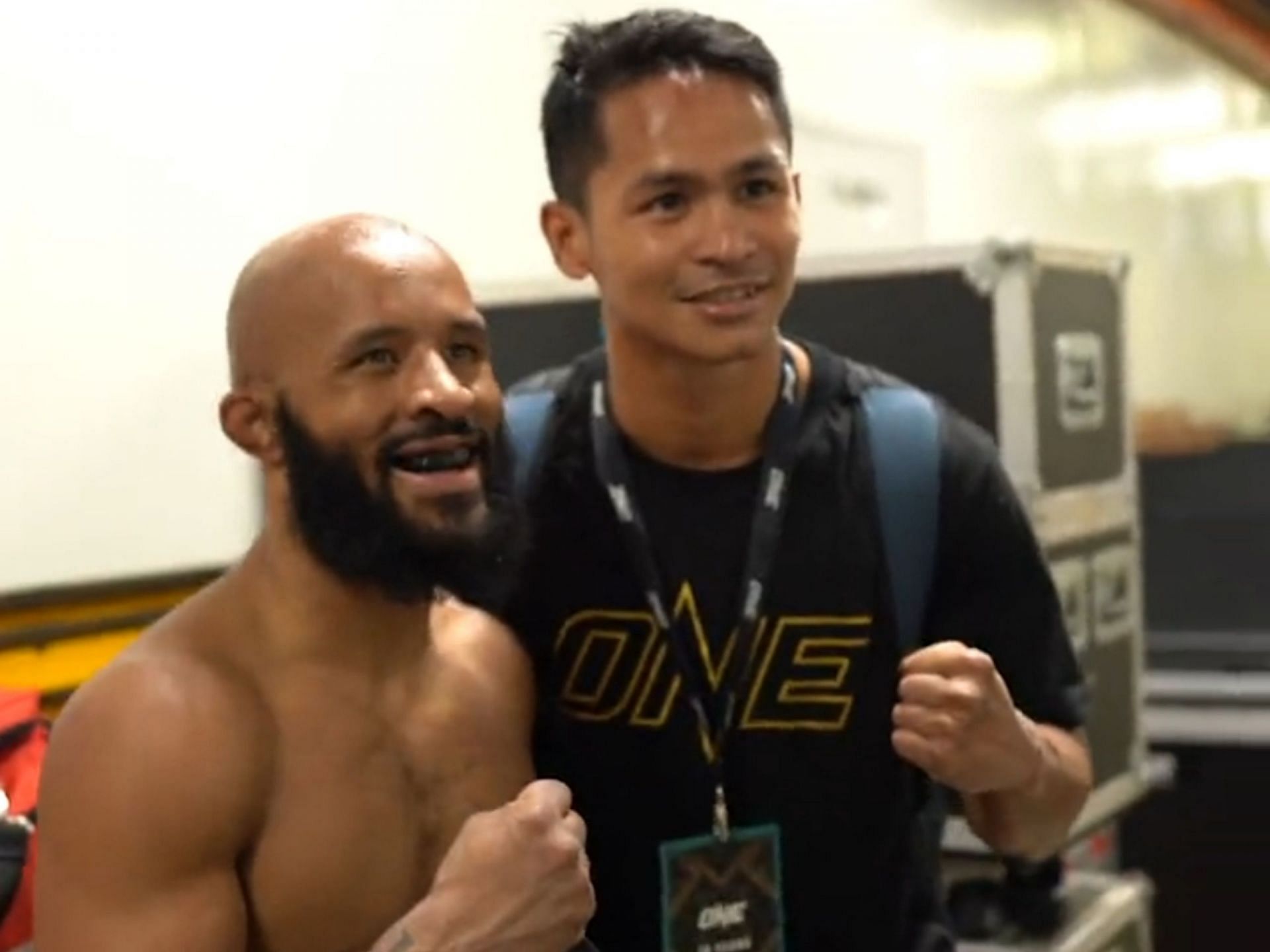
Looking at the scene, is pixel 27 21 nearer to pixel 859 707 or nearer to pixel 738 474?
pixel 738 474

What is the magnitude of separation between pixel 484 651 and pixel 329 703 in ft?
0.61

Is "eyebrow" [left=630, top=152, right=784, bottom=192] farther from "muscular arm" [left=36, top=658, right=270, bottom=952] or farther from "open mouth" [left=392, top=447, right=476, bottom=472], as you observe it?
"muscular arm" [left=36, top=658, right=270, bottom=952]

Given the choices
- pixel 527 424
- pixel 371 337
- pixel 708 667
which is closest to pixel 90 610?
pixel 527 424

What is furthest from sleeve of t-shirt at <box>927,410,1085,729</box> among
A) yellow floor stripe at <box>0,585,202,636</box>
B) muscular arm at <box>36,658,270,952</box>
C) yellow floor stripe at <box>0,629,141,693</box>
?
yellow floor stripe at <box>0,585,202,636</box>

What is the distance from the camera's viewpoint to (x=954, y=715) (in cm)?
127

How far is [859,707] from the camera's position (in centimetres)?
145

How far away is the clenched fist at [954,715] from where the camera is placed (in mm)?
1270

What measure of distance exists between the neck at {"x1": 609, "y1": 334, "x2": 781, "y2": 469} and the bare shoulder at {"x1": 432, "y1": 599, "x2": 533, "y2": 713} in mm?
201

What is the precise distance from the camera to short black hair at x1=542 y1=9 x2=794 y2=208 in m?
1.44

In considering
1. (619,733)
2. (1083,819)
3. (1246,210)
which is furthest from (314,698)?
(1246,210)

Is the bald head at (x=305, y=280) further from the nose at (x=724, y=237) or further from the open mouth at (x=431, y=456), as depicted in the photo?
the nose at (x=724, y=237)

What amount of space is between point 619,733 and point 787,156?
0.49 m

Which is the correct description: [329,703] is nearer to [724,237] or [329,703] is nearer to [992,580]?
[724,237]

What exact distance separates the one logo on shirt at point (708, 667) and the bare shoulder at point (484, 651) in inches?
2.1
